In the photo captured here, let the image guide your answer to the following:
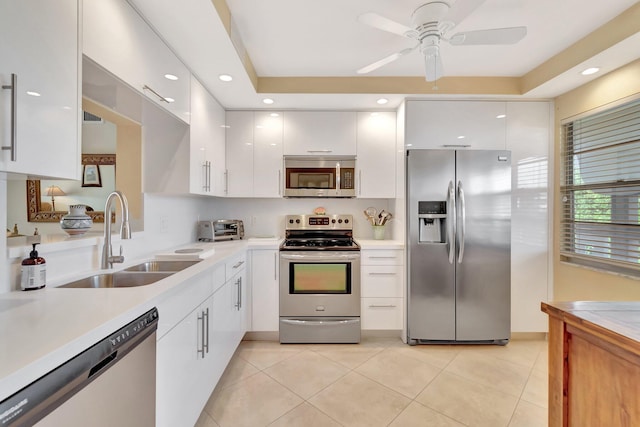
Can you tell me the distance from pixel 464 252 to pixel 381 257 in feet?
2.43

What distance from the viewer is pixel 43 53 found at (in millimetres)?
971

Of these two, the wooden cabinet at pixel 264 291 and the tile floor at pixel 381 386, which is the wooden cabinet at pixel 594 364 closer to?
the tile floor at pixel 381 386

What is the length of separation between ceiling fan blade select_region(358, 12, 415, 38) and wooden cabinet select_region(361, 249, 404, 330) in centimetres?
180

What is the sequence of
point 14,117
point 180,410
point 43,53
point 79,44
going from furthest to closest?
point 180,410 → point 79,44 → point 43,53 → point 14,117

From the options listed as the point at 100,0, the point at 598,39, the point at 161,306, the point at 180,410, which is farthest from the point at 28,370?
the point at 598,39

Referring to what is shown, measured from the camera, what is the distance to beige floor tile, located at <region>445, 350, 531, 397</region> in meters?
2.10

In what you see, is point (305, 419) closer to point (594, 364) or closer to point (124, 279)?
point (124, 279)

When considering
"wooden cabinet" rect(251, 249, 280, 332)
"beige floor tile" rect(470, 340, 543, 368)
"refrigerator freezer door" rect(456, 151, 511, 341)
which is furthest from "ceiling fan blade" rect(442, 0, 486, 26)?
"beige floor tile" rect(470, 340, 543, 368)

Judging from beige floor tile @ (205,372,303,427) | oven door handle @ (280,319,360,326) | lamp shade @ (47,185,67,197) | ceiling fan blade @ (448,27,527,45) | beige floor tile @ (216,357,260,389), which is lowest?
beige floor tile @ (205,372,303,427)

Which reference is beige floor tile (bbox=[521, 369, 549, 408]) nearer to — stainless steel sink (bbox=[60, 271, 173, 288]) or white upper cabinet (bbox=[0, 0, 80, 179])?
stainless steel sink (bbox=[60, 271, 173, 288])

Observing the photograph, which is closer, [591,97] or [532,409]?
[532,409]

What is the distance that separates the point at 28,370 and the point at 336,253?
7.43 feet

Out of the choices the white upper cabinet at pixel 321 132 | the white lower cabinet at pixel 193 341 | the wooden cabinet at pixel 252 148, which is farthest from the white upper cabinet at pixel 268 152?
the white lower cabinet at pixel 193 341

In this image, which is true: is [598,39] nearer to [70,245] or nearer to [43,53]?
[43,53]
